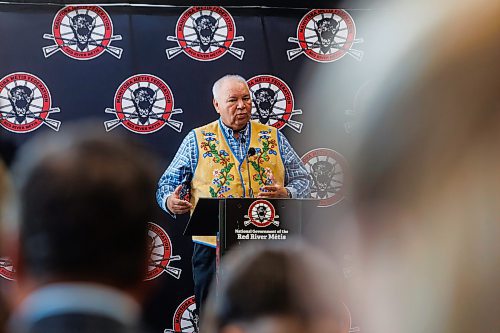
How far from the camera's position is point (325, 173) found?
5145 mm

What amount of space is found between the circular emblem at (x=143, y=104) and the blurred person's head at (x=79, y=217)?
170 inches

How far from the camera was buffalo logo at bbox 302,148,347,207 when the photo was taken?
5.12 meters

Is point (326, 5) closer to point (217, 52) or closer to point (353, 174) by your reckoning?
point (217, 52)

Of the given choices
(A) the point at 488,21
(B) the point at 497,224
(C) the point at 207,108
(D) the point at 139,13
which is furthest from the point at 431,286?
(D) the point at 139,13

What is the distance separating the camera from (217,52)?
16.8 ft

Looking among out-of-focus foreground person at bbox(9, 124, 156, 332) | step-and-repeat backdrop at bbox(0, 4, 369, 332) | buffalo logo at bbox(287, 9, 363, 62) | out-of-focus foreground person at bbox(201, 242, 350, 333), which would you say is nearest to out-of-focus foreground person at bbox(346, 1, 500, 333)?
out-of-focus foreground person at bbox(201, 242, 350, 333)

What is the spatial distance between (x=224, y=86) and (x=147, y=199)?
12.9ft

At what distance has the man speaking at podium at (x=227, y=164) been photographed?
434 cm

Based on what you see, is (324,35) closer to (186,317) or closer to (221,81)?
(221,81)

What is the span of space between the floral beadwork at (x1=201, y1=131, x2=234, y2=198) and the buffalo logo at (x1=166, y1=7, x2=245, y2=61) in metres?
0.86

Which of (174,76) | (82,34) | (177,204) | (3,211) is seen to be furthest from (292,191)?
(3,211)

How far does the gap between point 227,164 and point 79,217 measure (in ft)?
12.1

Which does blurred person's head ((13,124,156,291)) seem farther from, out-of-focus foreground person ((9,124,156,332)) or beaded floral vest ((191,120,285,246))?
beaded floral vest ((191,120,285,246))

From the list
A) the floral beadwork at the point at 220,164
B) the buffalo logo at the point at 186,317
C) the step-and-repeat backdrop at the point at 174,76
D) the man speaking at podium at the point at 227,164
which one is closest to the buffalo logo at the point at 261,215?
the man speaking at podium at the point at 227,164
